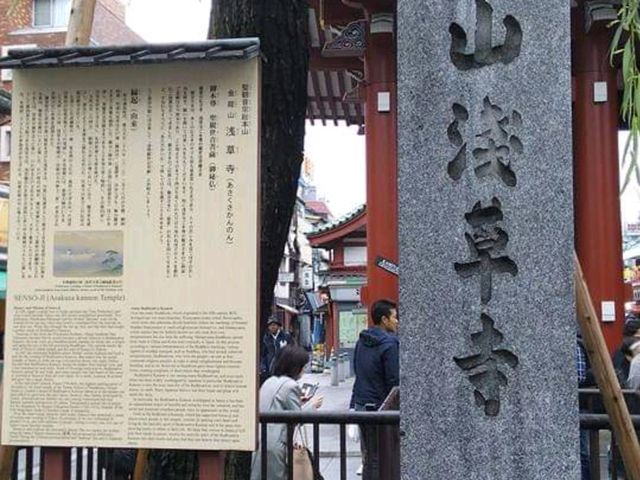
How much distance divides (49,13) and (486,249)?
23617 millimetres

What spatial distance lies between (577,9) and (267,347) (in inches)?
316

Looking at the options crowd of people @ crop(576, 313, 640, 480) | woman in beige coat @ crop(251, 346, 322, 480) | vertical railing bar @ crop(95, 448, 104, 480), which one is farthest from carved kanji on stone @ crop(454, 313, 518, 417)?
crowd of people @ crop(576, 313, 640, 480)

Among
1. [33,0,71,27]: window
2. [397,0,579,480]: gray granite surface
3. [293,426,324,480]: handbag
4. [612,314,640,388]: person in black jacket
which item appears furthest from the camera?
[33,0,71,27]: window

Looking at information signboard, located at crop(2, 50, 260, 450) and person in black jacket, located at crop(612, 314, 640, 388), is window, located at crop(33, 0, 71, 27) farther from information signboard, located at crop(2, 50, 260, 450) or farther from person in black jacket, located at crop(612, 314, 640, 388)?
information signboard, located at crop(2, 50, 260, 450)

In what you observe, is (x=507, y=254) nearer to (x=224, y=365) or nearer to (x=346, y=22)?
(x=224, y=365)

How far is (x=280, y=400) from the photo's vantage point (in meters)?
5.06

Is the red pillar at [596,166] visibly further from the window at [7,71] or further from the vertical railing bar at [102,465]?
the vertical railing bar at [102,465]

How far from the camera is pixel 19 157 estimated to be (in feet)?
10.9

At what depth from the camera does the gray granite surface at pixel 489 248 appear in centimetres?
334

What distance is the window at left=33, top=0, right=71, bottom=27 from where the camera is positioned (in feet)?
79.9

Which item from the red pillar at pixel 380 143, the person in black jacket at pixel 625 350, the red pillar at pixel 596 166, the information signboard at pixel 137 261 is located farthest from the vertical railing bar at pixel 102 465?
the red pillar at pixel 596 166

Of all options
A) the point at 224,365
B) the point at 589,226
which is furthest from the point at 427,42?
the point at 589,226

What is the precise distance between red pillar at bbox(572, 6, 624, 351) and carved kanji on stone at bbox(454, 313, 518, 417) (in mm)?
6373

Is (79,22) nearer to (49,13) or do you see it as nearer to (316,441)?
(316,441)
